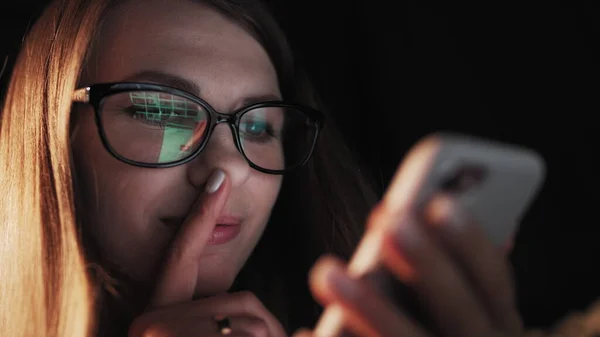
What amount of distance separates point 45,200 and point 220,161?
270 mm

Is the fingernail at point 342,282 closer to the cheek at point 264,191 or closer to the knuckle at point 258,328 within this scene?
the knuckle at point 258,328

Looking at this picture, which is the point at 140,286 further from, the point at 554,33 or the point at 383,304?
the point at 554,33

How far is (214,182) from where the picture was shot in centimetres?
82

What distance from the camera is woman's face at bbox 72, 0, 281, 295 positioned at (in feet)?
2.77

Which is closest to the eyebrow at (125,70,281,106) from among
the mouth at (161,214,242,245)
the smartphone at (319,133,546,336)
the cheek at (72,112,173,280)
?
the cheek at (72,112,173,280)

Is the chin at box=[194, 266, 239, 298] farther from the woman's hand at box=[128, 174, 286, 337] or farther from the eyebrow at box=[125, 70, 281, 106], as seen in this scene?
the eyebrow at box=[125, 70, 281, 106]

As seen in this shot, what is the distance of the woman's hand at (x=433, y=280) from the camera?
404mm

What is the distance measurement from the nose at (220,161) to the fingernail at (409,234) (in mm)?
490

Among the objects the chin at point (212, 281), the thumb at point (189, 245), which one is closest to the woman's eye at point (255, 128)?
the thumb at point (189, 245)

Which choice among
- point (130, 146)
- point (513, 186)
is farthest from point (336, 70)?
point (513, 186)

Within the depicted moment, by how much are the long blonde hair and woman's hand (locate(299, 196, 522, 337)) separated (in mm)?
508

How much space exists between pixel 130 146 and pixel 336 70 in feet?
1.99

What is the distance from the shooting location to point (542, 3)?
887mm

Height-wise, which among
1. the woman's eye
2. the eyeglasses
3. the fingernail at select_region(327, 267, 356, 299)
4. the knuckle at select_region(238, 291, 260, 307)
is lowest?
the knuckle at select_region(238, 291, 260, 307)
